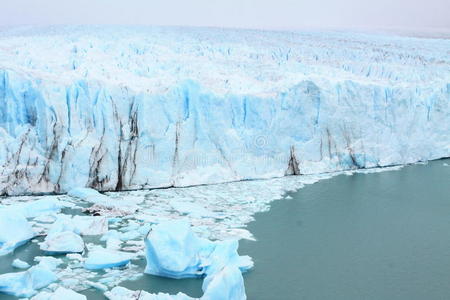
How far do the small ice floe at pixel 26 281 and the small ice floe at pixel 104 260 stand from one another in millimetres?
417

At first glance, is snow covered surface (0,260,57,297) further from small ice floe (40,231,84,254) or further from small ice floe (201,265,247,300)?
small ice floe (201,265,247,300)

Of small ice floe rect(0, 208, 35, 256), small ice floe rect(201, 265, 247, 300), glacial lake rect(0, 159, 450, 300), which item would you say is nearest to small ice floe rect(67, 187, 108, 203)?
small ice floe rect(0, 208, 35, 256)

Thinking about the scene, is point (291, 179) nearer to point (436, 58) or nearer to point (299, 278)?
point (299, 278)

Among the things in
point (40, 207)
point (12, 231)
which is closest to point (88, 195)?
point (40, 207)

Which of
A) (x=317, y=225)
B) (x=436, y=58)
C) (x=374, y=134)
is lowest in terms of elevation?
(x=317, y=225)

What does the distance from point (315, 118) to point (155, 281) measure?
5.00m

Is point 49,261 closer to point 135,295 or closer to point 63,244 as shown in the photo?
point 63,244

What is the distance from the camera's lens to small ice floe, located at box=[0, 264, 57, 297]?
4664mm

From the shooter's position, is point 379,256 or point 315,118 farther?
point 315,118

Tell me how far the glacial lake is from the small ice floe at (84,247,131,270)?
367 mm

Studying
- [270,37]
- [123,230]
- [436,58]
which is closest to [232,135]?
[123,230]

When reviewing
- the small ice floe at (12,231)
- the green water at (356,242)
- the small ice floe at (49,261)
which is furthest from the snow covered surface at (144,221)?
the green water at (356,242)

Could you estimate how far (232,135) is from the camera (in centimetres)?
859

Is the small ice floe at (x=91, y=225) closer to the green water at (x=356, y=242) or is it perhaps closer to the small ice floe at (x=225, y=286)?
the green water at (x=356, y=242)
